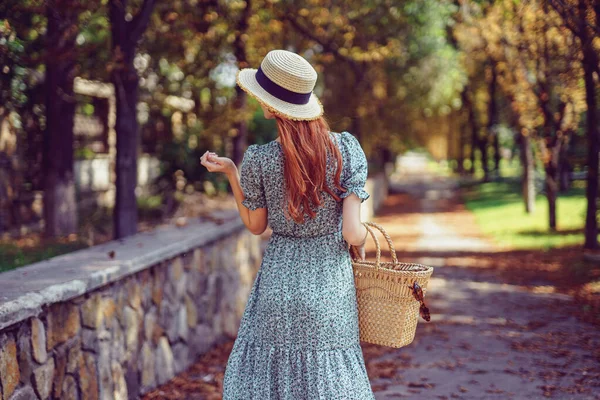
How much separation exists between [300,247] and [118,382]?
1.85m

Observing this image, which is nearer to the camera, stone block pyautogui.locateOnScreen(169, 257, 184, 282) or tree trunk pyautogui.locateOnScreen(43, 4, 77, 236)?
stone block pyautogui.locateOnScreen(169, 257, 184, 282)

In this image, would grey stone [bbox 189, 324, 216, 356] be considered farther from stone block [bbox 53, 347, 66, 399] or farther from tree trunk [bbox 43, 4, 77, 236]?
tree trunk [bbox 43, 4, 77, 236]

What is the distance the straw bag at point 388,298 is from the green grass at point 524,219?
903 centimetres

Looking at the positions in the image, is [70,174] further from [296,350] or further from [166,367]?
[296,350]

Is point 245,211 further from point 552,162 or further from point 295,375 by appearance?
point 552,162

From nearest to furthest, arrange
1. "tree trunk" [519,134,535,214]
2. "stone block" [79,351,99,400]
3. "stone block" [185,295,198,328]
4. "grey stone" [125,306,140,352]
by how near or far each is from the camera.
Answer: "stone block" [79,351,99,400] → "grey stone" [125,306,140,352] → "stone block" [185,295,198,328] → "tree trunk" [519,134,535,214]

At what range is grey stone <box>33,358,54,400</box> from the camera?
134 inches

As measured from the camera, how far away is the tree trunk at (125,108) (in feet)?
21.3

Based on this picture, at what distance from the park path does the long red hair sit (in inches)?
93.4

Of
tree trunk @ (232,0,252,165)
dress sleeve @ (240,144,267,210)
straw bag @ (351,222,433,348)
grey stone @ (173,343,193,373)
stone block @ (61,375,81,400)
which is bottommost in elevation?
grey stone @ (173,343,193,373)

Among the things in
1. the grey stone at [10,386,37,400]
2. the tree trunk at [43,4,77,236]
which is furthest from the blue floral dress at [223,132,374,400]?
the tree trunk at [43,4,77,236]

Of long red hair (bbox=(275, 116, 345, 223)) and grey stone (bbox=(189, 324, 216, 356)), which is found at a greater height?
long red hair (bbox=(275, 116, 345, 223))

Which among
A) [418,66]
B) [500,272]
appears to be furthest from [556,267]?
[418,66]

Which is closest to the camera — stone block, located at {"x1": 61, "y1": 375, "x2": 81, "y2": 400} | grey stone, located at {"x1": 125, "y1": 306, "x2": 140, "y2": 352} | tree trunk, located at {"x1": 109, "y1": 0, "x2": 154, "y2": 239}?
stone block, located at {"x1": 61, "y1": 375, "x2": 81, "y2": 400}
